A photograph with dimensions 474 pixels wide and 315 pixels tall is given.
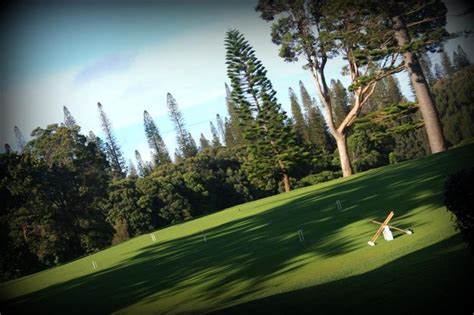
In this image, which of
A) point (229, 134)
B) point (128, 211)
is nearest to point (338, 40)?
point (128, 211)

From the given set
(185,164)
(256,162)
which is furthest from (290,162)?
(185,164)

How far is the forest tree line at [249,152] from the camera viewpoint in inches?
776

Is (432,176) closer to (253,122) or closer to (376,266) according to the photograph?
(376,266)

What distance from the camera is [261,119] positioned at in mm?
37281

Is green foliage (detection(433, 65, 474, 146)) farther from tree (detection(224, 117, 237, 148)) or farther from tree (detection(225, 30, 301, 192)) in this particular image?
tree (detection(224, 117, 237, 148))

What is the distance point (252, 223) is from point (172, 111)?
151 feet

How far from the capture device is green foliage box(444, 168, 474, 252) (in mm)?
5004

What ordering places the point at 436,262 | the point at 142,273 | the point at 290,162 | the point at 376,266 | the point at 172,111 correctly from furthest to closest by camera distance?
the point at 172,111 < the point at 290,162 < the point at 142,273 < the point at 376,266 < the point at 436,262

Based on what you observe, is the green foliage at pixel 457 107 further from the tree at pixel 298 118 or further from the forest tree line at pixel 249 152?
the tree at pixel 298 118

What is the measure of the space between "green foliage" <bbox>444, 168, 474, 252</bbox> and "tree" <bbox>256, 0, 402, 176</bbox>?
43.2ft

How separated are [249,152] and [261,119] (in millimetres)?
4278

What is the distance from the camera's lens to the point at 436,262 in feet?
20.3

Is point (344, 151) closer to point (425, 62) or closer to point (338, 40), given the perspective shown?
point (338, 40)

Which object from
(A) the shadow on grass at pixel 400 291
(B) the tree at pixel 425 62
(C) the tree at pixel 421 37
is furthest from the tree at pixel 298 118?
(A) the shadow on grass at pixel 400 291
